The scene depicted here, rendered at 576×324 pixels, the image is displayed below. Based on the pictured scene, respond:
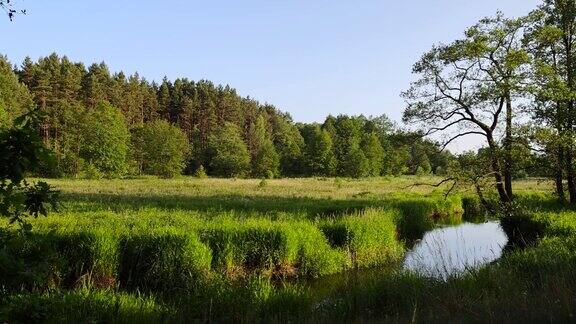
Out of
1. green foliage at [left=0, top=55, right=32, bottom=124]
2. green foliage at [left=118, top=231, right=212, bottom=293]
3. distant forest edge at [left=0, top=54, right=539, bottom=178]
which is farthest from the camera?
distant forest edge at [left=0, top=54, right=539, bottom=178]

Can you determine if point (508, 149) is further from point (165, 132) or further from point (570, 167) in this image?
point (165, 132)

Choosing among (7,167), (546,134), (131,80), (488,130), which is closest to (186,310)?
(7,167)

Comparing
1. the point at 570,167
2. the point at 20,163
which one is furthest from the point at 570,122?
the point at 20,163

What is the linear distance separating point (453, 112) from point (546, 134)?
186 inches

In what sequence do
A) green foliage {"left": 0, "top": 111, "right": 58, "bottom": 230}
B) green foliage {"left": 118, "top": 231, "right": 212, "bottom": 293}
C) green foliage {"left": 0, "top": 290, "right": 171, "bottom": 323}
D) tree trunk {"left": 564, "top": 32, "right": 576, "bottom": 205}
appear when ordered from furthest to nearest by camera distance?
tree trunk {"left": 564, "top": 32, "right": 576, "bottom": 205} → green foliage {"left": 118, "top": 231, "right": 212, "bottom": 293} → green foliage {"left": 0, "top": 290, "right": 171, "bottom": 323} → green foliage {"left": 0, "top": 111, "right": 58, "bottom": 230}

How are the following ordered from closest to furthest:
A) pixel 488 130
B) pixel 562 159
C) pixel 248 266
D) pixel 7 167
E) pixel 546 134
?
pixel 7 167, pixel 248 266, pixel 546 134, pixel 562 159, pixel 488 130

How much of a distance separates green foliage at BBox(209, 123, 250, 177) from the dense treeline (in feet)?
0.59

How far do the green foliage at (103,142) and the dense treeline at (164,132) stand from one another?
15cm

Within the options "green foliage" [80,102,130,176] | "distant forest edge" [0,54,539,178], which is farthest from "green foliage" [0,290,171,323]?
"green foliage" [80,102,130,176]

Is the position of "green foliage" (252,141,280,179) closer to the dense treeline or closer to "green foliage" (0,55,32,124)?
the dense treeline

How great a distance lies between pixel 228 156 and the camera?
81375 millimetres

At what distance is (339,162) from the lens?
90812 millimetres

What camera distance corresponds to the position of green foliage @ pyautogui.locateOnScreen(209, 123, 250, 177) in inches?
3216

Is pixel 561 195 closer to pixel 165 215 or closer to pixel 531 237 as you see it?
pixel 531 237
